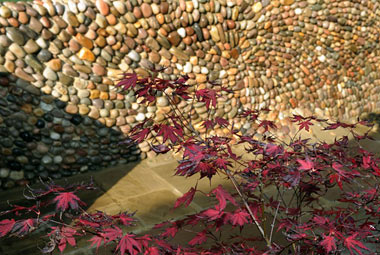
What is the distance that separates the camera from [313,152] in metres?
1.84

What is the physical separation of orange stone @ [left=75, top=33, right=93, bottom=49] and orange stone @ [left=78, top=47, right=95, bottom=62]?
0.04 m

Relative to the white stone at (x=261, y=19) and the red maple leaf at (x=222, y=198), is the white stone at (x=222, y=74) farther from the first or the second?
the red maple leaf at (x=222, y=198)

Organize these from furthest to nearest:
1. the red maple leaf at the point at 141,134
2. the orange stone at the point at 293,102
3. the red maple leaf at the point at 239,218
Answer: the orange stone at the point at 293,102
the red maple leaf at the point at 141,134
the red maple leaf at the point at 239,218

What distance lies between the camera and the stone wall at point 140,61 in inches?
156

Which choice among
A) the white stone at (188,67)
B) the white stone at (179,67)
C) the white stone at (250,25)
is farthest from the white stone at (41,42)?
the white stone at (250,25)

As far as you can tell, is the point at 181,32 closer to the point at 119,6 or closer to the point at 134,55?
the point at 134,55

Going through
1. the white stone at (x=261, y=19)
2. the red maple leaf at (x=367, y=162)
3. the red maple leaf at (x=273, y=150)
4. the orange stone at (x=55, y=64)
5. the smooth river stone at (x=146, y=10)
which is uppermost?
the smooth river stone at (x=146, y=10)

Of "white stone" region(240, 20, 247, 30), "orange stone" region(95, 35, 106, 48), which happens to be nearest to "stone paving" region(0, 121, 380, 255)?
"orange stone" region(95, 35, 106, 48)

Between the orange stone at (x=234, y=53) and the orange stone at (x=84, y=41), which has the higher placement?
the orange stone at (x=84, y=41)

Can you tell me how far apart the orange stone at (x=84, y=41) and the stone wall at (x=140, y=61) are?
0.01 metres

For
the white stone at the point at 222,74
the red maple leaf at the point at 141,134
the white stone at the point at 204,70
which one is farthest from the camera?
the white stone at the point at 222,74

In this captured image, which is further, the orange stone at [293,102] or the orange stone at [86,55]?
the orange stone at [293,102]

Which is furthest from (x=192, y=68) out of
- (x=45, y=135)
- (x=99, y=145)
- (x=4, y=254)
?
(x=4, y=254)

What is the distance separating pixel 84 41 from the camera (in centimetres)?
429
